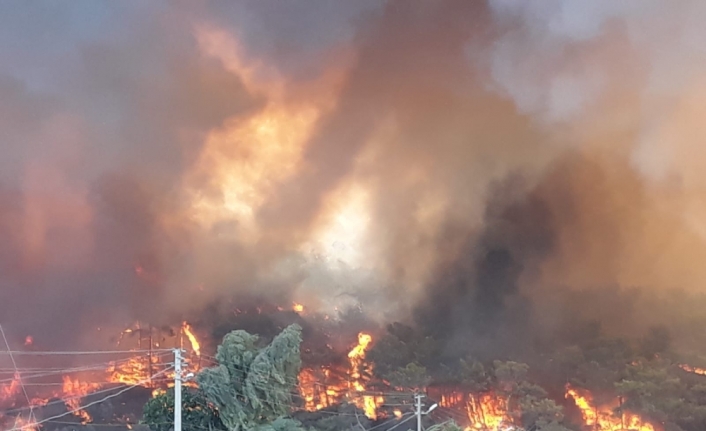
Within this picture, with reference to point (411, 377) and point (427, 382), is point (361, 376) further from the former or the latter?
point (427, 382)

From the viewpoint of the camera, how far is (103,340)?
145ft

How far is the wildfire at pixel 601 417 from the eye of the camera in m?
32.2

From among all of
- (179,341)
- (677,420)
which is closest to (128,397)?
(179,341)

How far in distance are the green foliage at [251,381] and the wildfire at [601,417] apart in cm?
1858

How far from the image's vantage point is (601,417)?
111 feet

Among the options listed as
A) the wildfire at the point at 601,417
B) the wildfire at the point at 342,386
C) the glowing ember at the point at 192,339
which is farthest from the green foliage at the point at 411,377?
the glowing ember at the point at 192,339

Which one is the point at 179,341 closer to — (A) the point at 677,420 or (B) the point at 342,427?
(B) the point at 342,427

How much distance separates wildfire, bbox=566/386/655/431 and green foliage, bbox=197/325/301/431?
1858 centimetres

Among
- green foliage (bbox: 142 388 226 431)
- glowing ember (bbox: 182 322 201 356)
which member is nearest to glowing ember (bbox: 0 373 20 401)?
glowing ember (bbox: 182 322 201 356)

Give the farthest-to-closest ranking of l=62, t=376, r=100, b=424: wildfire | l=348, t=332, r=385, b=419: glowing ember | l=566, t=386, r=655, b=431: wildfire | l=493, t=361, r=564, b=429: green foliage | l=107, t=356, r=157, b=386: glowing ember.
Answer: l=107, t=356, r=157, b=386: glowing ember → l=62, t=376, r=100, b=424: wildfire → l=348, t=332, r=385, b=419: glowing ember → l=566, t=386, r=655, b=431: wildfire → l=493, t=361, r=564, b=429: green foliage

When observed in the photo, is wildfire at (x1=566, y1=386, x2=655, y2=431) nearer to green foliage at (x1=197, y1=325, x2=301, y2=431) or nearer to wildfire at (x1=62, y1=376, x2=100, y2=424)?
green foliage at (x1=197, y1=325, x2=301, y2=431)

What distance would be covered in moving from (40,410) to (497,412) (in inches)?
1186

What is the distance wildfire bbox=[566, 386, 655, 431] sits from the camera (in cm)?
3219

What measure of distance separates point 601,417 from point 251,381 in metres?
21.2
